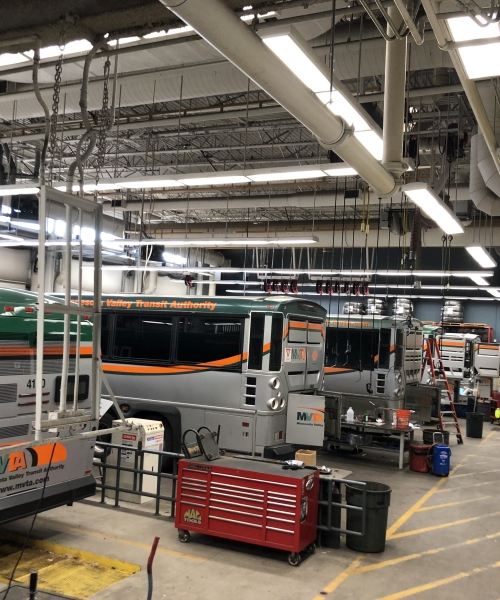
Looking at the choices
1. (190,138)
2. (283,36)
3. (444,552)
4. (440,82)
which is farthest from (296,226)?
(283,36)

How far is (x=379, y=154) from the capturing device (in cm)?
766

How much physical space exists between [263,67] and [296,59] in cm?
27

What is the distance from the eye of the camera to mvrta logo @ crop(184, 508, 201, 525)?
21.1 ft

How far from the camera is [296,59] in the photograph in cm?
460

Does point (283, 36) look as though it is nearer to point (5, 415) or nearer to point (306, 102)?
point (306, 102)

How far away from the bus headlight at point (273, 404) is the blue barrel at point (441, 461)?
3532 millimetres

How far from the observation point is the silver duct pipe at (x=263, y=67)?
4047mm

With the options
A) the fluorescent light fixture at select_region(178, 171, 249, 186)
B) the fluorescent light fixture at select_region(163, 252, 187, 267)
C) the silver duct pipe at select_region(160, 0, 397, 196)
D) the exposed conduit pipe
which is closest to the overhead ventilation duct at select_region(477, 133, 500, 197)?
the exposed conduit pipe

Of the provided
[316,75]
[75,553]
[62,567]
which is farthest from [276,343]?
[316,75]

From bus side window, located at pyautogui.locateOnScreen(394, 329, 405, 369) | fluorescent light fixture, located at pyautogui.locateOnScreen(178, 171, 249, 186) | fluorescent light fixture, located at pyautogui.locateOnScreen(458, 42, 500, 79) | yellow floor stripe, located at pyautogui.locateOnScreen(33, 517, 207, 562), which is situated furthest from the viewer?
bus side window, located at pyautogui.locateOnScreen(394, 329, 405, 369)

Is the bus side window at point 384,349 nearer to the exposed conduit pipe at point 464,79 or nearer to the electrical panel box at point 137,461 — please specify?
the exposed conduit pipe at point 464,79

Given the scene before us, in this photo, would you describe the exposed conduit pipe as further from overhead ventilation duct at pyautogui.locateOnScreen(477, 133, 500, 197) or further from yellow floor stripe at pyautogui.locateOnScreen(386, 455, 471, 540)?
yellow floor stripe at pyautogui.locateOnScreen(386, 455, 471, 540)

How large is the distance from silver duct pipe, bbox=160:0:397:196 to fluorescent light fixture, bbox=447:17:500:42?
1.41m

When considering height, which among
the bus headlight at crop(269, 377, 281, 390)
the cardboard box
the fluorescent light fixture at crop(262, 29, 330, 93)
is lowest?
the cardboard box
